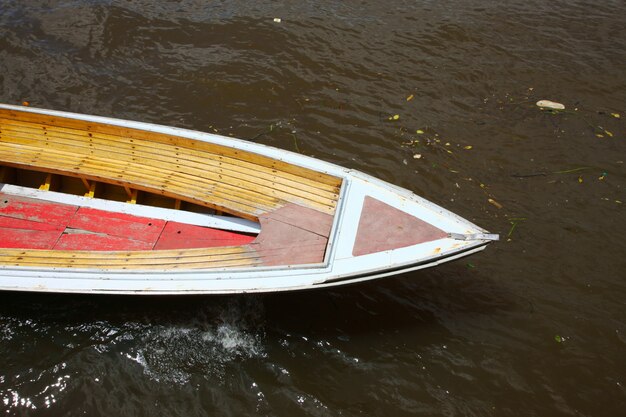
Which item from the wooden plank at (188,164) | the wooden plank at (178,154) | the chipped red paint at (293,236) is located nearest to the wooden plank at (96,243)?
the wooden plank at (188,164)

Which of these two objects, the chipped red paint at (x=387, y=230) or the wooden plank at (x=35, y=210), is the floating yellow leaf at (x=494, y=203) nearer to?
the chipped red paint at (x=387, y=230)

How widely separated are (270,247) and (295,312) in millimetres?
1085

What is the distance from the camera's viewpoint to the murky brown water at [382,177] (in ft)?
→ 17.9

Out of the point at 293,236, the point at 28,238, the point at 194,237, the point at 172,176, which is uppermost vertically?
the point at 172,176

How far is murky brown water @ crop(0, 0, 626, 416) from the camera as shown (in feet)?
17.9

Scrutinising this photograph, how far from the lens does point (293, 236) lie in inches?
220

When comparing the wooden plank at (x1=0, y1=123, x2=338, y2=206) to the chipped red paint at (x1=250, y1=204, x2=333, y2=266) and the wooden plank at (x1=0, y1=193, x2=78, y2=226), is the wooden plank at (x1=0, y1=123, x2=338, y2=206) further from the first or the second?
the wooden plank at (x1=0, y1=193, x2=78, y2=226)

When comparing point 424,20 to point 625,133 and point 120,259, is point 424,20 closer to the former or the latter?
point 625,133

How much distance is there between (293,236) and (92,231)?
2.52 metres

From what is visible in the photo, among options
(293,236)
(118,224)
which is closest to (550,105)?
(293,236)

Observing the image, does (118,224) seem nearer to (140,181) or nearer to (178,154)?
(140,181)

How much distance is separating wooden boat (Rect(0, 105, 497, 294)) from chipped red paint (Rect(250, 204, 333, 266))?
0.01 m

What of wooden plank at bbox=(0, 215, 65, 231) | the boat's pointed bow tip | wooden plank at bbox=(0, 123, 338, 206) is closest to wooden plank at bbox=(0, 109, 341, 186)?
wooden plank at bbox=(0, 123, 338, 206)

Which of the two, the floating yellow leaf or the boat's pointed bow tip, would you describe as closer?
the boat's pointed bow tip
